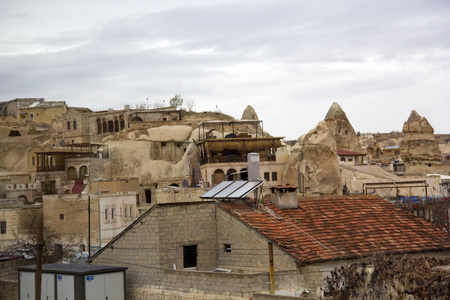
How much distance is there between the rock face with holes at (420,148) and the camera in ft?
223

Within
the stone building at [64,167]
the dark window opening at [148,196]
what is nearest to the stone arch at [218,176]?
the dark window opening at [148,196]

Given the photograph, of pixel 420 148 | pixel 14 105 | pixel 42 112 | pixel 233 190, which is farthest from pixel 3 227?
pixel 14 105

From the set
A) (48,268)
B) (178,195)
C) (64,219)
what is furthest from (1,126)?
(48,268)

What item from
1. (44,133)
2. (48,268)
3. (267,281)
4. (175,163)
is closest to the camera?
(267,281)

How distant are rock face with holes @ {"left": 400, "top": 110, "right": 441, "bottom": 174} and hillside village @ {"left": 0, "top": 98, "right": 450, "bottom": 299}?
135 millimetres

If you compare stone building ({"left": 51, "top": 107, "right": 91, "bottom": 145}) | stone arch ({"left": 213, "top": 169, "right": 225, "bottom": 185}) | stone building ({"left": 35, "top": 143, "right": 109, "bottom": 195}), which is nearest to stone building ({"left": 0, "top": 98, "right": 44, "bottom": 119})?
stone building ({"left": 51, "top": 107, "right": 91, "bottom": 145})

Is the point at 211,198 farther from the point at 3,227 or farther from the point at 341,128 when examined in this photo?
the point at 341,128

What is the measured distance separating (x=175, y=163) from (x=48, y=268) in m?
38.0

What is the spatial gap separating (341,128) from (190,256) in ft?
199

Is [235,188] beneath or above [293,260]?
above

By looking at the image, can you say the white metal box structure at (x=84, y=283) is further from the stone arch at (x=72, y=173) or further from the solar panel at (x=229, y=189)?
the stone arch at (x=72, y=173)

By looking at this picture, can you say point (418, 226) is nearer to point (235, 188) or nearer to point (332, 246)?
point (332, 246)

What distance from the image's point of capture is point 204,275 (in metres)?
21.9

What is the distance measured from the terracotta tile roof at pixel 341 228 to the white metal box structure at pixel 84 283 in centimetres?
439
